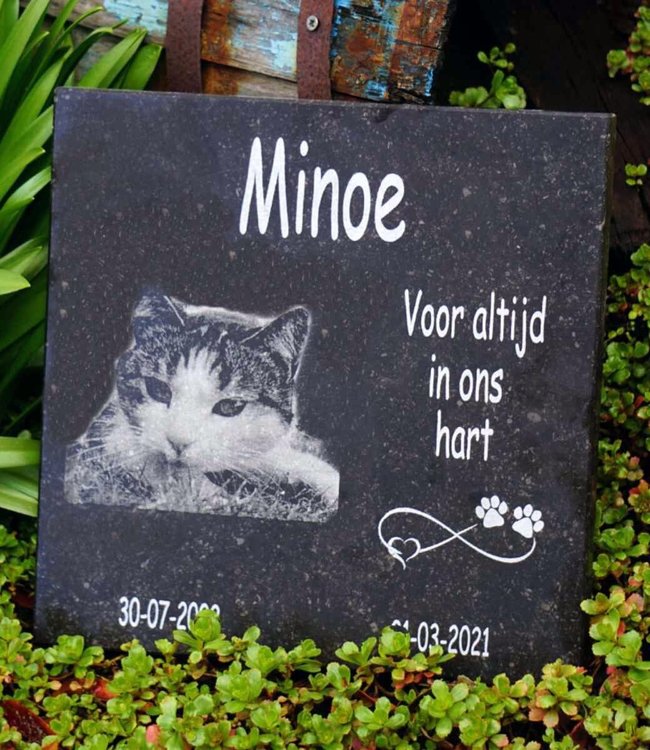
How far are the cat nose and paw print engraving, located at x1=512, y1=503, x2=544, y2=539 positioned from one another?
54 cm

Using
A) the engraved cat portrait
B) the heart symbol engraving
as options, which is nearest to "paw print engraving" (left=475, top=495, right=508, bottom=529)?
the heart symbol engraving

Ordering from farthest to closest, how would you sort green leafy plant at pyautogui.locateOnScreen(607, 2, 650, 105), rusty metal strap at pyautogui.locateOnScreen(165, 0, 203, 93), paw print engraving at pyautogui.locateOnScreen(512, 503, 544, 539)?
green leafy plant at pyautogui.locateOnScreen(607, 2, 650, 105), rusty metal strap at pyautogui.locateOnScreen(165, 0, 203, 93), paw print engraving at pyautogui.locateOnScreen(512, 503, 544, 539)

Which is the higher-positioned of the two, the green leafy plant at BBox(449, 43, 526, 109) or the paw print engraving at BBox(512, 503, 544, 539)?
the green leafy plant at BBox(449, 43, 526, 109)

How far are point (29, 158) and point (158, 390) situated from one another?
1.73ft

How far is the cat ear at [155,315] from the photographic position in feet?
5.46

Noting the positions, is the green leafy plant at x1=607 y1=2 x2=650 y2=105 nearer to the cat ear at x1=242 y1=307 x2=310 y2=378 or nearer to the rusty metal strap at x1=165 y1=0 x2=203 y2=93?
the rusty metal strap at x1=165 y1=0 x2=203 y2=93

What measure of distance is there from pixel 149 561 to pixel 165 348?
349 mm

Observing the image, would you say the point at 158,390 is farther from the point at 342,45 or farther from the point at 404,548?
the point at 342,45

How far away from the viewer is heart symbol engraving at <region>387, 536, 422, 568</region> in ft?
5.32

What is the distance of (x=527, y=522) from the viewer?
5.27 feet

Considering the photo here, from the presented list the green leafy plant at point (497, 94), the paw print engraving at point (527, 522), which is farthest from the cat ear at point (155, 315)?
the green leafy plant at point (497, 94)

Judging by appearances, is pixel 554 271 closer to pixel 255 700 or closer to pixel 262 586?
pixel 262 586

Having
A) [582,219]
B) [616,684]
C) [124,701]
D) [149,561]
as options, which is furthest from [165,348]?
[616,684]

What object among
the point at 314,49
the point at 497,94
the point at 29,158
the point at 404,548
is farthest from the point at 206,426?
the point at 497,94
